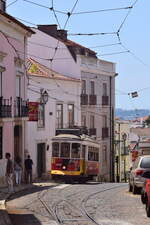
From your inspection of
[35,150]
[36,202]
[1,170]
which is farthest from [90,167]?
[36,202]

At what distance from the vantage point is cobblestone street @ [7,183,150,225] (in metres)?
14.6

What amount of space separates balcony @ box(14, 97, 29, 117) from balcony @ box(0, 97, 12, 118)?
1118mm

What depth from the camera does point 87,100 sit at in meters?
51.8

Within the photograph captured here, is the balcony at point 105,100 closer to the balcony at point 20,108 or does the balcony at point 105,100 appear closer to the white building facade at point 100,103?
the white building facade at point 100,103

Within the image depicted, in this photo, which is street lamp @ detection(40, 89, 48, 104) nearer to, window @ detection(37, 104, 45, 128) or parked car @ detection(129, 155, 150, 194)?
window @ detection(37, 104, 45, 128)

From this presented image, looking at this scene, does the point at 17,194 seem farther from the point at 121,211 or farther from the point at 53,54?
the point at 53,54

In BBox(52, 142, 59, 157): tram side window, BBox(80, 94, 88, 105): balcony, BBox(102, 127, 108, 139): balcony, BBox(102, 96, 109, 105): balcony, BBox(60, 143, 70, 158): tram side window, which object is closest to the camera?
BBox(60, 143, 70, 158): tram side window

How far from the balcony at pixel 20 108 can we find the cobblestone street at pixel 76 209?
30.4 ft

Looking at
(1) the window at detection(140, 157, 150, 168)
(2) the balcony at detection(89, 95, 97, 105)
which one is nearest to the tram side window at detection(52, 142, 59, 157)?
(1) the window at detection(140, 157, 150, 168)

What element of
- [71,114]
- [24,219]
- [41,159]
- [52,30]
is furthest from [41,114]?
[24,219]

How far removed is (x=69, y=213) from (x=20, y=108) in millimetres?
16192

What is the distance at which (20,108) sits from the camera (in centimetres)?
3188

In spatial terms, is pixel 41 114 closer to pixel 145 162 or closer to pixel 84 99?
pixel 84 99

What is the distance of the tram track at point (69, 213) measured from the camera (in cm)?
1453
